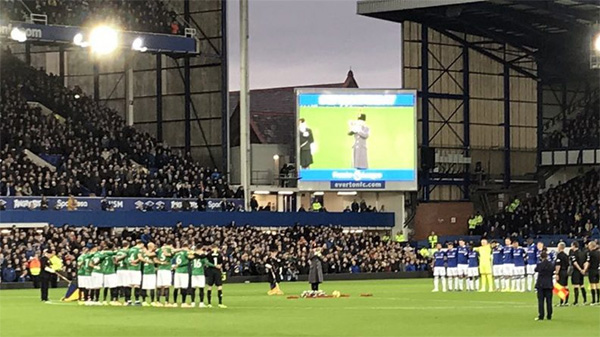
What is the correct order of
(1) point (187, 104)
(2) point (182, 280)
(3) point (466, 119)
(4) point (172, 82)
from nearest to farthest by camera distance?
(2) point (182, 280), (1) point (187, 104), (4) point (172, 82), (3) point (466, 119)

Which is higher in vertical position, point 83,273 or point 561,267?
point 561,267

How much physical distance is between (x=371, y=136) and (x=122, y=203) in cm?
1488

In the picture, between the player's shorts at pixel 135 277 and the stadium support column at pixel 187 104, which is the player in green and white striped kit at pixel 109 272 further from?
the stadium support column at pixel 187 104

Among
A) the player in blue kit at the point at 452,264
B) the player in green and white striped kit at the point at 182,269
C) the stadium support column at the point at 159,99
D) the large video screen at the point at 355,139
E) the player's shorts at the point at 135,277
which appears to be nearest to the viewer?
the player in green and white striped kit at the point at 182,269

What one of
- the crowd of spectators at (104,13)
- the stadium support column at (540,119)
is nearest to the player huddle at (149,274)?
the crowd of spectators at (104,13)

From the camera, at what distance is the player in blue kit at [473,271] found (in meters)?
46.0

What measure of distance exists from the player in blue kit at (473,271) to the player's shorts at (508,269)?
0.98 m

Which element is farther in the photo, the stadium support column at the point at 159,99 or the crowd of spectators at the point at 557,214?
the stadium support column at the point at 159,99

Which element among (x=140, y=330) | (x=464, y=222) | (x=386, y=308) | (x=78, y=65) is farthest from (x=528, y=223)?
(x=140, y=330)

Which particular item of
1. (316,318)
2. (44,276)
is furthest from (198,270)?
(44,276)

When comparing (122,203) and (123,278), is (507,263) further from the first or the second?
(122,203)

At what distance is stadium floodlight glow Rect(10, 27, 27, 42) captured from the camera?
6094 centimetres

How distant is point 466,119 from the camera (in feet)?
267

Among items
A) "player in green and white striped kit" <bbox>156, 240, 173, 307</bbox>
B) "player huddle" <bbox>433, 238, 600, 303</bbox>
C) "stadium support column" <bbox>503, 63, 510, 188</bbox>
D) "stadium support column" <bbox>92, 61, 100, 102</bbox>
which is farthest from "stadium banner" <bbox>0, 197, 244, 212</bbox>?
"player in green and white striped kit" <bbox>156, 240, 173, 307</bbox>
